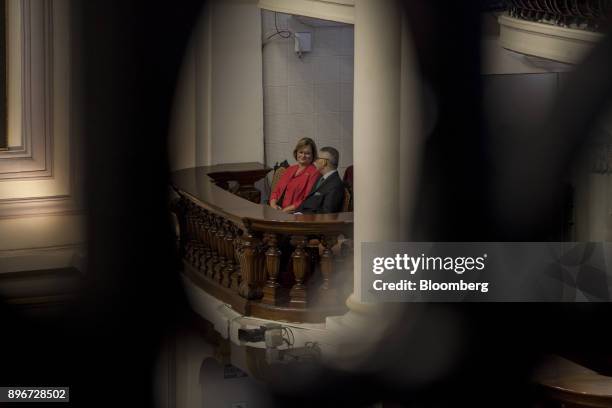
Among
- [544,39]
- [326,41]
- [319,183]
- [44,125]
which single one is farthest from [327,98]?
[44,125]

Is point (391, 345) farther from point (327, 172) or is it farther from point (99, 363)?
point (327, 172)

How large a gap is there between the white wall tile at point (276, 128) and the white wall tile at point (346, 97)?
40cm

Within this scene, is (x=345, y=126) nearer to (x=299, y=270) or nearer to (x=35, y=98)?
(x=299, y=270)

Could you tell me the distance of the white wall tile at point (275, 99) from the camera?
575 cm

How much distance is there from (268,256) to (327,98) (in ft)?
8.60

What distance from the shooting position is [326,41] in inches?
236

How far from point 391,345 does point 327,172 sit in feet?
4.57

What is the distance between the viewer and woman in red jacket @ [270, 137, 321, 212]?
423 centimetres

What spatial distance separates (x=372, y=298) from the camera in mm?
2756

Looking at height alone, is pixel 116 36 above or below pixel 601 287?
above

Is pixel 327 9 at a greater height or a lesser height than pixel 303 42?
lesser

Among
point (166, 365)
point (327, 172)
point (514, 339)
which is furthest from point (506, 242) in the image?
point (327, 172)

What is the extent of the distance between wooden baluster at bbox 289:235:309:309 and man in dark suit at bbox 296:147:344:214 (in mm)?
522

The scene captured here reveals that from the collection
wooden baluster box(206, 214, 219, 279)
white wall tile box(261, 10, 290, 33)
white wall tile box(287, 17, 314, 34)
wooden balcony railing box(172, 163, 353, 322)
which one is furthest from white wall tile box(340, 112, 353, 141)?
wooden baluster box(206, 214, 219, 279)
